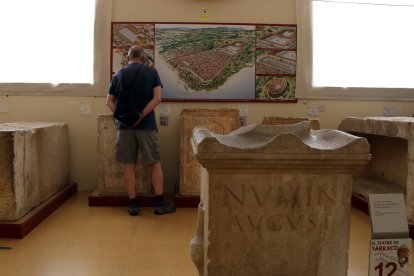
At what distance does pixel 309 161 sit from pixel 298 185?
0.10m

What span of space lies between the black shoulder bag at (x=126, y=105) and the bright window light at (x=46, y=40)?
120cm

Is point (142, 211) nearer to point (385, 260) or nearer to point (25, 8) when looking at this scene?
point (25, 8)

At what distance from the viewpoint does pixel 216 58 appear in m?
5.06

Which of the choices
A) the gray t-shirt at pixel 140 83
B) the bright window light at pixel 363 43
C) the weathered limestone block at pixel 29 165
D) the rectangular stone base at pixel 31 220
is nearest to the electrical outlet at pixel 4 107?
the weathered limestone block at pixel 29 165

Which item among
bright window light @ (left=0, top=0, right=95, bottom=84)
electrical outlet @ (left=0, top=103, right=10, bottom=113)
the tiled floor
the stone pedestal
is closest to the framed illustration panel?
bright window light @ (left=0, top=0, right=95, bottom=84)

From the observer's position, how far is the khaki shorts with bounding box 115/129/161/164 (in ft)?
13.7

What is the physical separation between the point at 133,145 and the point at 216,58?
5.18 feet

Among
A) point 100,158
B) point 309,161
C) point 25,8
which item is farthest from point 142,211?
point 309,161

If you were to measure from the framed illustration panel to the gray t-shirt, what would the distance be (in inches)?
34.8

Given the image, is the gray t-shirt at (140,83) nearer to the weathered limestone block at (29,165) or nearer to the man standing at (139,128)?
the man standing at (139,128)

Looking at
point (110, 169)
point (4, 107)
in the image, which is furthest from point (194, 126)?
point (4, 107)

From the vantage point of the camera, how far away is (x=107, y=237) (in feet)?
11.4

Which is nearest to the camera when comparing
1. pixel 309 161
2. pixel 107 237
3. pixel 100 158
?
pixel 309 161

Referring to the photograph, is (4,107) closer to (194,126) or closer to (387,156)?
(194,126)
